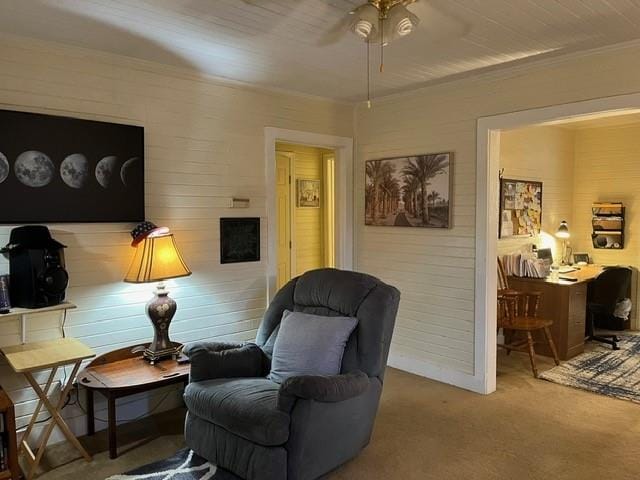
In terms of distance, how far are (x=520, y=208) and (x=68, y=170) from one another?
4332 millimetres

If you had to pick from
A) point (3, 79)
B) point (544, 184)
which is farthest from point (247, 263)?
point (544, 184)

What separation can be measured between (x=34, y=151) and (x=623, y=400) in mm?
4331

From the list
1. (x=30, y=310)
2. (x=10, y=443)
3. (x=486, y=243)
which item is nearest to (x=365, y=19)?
(x=486, y=243)

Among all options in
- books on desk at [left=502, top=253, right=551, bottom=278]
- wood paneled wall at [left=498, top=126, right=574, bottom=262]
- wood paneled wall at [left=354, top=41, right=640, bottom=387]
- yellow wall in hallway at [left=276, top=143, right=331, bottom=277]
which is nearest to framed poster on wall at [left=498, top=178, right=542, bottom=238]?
wood paneled wall at [left=498, top=126, right=574, bottom=262]

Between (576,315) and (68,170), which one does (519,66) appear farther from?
(68,170)

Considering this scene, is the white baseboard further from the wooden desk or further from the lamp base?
the lamp base

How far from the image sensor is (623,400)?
368 centimetres

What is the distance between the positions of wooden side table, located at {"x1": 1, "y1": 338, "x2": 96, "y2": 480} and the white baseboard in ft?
8.59

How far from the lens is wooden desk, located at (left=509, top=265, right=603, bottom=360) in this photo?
4.69 meters

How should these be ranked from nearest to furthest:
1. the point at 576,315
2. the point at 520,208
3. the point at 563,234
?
the point at 576,315 < the point at 520,208 < the point at 563,234

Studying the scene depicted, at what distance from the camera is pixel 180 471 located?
2719mm

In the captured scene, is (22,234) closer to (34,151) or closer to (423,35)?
(34,151)

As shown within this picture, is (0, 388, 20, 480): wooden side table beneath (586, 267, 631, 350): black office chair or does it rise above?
beneath

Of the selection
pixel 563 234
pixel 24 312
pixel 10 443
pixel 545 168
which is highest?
pixel 545 168
